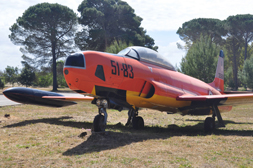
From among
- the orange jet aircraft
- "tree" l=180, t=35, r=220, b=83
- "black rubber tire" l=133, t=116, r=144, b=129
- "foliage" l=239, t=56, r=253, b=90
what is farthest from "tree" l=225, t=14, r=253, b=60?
"black rubber tire" l=133, t=116, r=144, b=129

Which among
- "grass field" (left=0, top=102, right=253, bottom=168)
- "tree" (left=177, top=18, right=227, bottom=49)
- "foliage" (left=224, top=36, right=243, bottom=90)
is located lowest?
"grass field" (left=0, top=102, right=253, bottom=168)

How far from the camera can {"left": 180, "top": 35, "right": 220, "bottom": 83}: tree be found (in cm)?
3109

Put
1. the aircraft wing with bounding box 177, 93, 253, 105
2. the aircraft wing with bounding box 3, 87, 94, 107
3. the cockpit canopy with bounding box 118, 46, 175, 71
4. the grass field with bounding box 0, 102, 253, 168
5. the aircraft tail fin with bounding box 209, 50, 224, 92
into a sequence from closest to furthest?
1. the grass field with bounding box 0, 102, 253, 168
2. the cockpit canopy with bounding box 118, 46, 175, 71
3. the aircraft wing with bounding box 177, 93, 253, 105
4. the aircraft wing with bounding box 3, 87, 94, 107
5. the aircraft tail fin with bounding box 209, 50, 224, 92

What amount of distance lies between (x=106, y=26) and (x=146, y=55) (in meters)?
44.6

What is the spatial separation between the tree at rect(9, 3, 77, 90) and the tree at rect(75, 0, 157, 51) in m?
2.86

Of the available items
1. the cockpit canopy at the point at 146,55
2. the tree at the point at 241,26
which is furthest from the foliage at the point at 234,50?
the cockpit canopy at the point at 146,55

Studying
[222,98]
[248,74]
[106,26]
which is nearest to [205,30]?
[248,74]

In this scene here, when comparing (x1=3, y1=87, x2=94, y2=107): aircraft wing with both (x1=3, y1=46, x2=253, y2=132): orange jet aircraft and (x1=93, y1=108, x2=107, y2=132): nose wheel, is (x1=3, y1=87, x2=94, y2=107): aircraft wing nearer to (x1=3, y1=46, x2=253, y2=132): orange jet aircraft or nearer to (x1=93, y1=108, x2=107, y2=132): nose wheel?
(x1=3, y1=46, x2=253, y2=132): orange jet aircraft

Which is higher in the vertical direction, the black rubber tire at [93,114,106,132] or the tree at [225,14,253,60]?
the tree at [225,14,253,60]

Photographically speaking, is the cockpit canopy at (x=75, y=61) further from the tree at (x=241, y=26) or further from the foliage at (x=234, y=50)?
the foliage at (x=234, y=50)

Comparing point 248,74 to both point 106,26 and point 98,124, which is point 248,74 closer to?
point 106,26

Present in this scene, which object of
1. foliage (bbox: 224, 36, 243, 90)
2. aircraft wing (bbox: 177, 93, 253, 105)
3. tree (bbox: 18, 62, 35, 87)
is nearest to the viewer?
aircraft wing (bbox: 177, 93, 253, 105)

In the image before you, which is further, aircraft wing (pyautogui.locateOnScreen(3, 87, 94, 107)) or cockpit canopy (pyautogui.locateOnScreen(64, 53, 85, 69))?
aircraft wing (pyautogui.locateOnScreen(3, 87, 94, 107))

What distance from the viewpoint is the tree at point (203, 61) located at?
3109 cm
